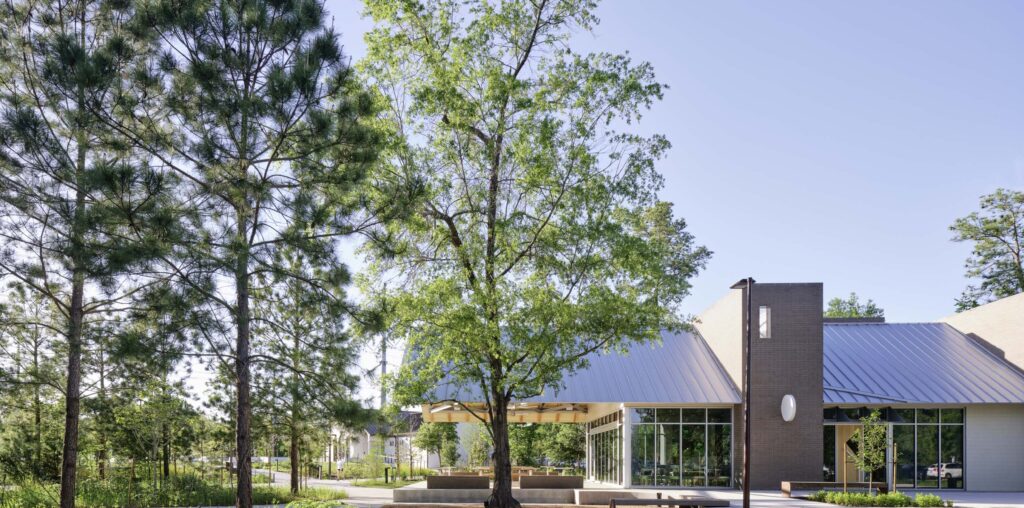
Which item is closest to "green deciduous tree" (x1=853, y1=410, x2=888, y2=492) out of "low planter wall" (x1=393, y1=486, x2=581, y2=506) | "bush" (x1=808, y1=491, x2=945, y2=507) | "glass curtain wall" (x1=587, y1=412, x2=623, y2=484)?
"bush" (x1=808, y1=491, x2=945, y2=507)

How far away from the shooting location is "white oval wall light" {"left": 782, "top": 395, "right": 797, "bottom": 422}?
84.2ft

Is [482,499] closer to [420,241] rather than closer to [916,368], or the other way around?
[420,241]

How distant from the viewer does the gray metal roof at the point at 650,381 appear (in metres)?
26.5

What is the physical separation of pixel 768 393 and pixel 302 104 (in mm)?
19163

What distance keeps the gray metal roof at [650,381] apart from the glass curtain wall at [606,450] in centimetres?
159

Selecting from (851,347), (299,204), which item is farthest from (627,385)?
(299,204)

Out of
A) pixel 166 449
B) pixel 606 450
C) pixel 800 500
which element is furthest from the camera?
pixel 606 450

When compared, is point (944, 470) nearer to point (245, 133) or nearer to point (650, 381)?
point (650, 381)

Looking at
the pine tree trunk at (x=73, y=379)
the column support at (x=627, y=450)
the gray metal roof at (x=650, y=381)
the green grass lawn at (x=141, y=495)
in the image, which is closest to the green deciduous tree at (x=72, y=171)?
the pine tree trunk at (x=73, y=379)

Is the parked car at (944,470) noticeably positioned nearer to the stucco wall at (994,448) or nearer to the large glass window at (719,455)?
the stucco wall at (994,448)

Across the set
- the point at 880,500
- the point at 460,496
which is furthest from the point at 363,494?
the point at 880,500

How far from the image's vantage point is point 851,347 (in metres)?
31.1

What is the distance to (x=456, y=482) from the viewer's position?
22562 mm

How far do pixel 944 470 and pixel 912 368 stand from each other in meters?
3.63
